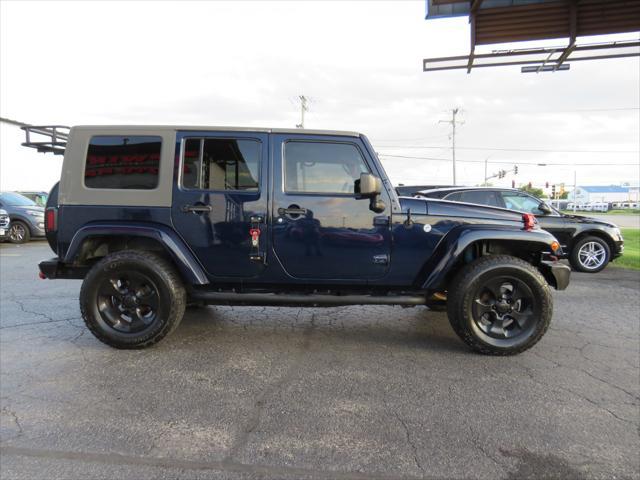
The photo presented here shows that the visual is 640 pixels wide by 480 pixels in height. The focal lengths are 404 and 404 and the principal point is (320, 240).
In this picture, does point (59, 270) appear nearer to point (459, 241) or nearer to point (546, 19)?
point (459, 241)

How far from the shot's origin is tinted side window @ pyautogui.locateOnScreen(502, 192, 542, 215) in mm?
8031

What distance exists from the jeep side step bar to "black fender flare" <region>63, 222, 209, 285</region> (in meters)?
0.28

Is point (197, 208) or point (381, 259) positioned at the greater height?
point (197, 208)

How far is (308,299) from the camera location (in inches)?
144

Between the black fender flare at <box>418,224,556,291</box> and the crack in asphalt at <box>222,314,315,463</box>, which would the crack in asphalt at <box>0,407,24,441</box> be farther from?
the black fender flare at <box>418,224,556,291</box>

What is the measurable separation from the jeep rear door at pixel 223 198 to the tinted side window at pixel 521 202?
606cm

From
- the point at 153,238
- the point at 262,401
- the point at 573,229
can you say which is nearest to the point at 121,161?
the point at 153,238

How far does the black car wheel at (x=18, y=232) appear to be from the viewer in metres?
12.2

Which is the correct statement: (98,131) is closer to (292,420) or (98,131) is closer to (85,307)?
(85,307)

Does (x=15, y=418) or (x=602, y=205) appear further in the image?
(x=602, y=205)

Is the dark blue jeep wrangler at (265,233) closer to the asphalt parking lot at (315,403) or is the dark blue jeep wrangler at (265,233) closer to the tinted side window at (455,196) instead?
the asphalt parking lot at (315,403)

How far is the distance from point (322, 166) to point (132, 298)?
2.11 metres

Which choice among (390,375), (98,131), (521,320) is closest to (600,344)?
(521,320)

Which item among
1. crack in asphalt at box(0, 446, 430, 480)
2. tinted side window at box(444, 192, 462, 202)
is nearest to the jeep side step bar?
crack in asphalt at box(0, 446, 430, 480)
